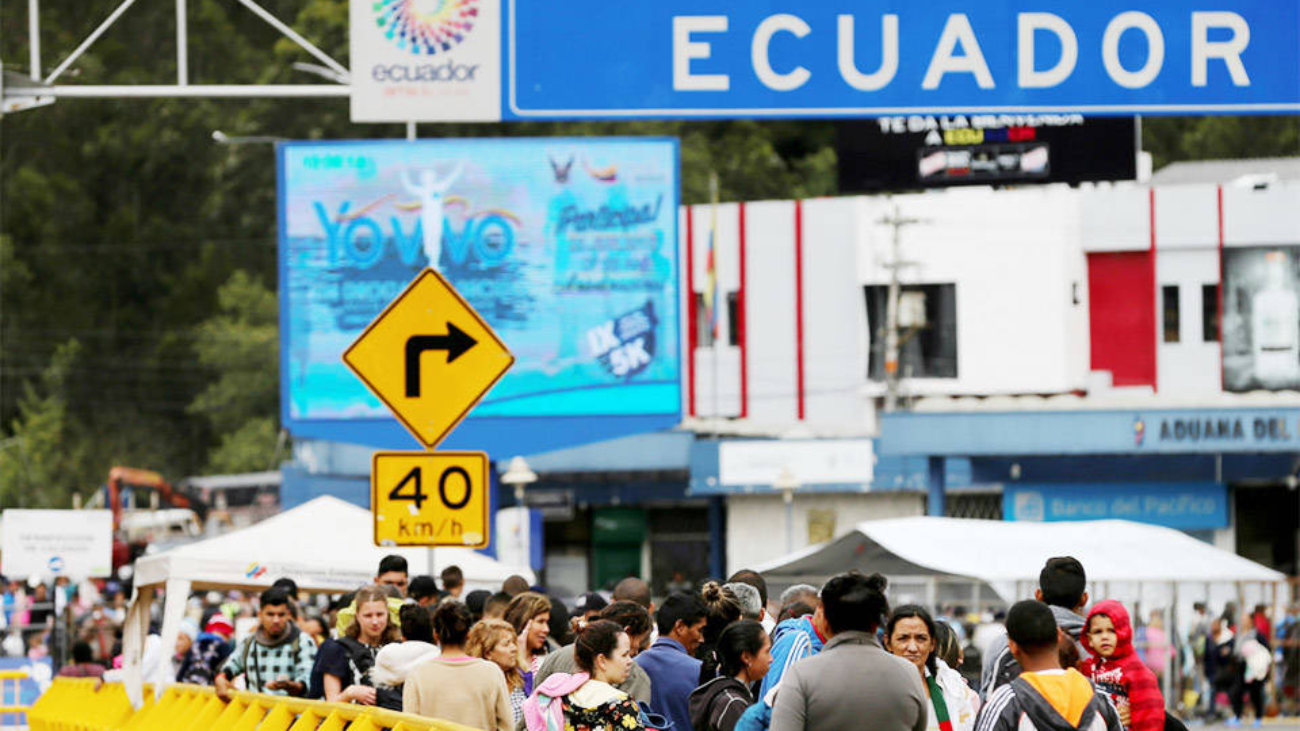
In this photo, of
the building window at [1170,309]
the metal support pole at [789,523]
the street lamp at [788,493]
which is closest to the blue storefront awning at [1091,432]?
the street lamp at [788,493]

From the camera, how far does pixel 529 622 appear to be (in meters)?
13.2

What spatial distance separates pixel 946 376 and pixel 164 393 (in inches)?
1917

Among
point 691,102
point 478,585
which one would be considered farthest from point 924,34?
point 478,585

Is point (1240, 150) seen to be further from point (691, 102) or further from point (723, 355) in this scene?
point (691, 102)

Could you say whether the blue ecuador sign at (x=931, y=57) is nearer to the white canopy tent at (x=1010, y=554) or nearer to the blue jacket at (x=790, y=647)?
the blue jacket at (x=790, y=647)

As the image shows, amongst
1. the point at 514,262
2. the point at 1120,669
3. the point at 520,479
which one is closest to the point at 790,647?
the point at 1120,669

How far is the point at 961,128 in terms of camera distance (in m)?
46.8

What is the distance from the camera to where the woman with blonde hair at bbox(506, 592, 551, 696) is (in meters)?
13.2

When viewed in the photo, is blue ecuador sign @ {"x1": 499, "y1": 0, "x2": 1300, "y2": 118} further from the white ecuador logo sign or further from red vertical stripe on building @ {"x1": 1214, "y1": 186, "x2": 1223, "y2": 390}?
red vertical stripe on building @ {"x1": 1214, "y1": 186, "x2": 1223, "y2": 390}

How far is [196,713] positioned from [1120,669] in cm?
742

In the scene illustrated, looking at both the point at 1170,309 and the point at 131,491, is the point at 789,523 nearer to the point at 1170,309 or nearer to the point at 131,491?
the point at 1170,309

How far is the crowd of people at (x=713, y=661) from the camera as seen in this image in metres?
8.48

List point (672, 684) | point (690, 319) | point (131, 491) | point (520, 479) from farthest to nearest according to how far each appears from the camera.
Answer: point (131, 491), point (690, 319), point (520, 479), point (672, 684)

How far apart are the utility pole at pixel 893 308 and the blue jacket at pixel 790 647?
35.2 meters
